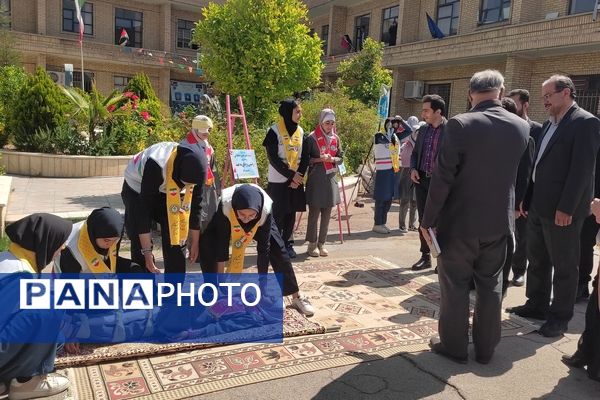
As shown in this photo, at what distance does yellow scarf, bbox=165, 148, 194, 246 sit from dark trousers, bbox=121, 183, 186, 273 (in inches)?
2.4

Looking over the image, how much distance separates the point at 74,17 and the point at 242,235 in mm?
27932

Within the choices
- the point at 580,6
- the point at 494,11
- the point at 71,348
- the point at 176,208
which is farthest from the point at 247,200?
the point at 494,11

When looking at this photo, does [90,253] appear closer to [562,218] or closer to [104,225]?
[104,225]

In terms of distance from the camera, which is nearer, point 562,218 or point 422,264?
point 562,218

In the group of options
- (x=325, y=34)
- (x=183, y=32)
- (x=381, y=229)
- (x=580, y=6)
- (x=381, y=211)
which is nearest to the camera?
(x=381, y=229)

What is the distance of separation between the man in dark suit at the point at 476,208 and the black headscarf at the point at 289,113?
258 cm

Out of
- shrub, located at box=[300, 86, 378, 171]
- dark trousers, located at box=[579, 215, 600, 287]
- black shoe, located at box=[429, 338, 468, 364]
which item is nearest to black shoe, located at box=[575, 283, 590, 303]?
dark trousers, located at box=[579, 215, 600, 287]

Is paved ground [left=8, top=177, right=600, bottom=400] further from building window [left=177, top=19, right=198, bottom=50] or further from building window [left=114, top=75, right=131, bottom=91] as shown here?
building window [left=177, top=19, right=198, bottom=50]

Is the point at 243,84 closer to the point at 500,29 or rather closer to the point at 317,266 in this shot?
the point at 317,266

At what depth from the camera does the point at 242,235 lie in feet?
12.4

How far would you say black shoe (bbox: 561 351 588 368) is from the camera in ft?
11.2

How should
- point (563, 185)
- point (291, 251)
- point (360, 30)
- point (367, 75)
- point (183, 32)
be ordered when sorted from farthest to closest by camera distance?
point (183, 32) → point (360, 30) → point (367, 75) → point (291, 251) → point (563, 185)

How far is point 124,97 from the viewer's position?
10594 mm

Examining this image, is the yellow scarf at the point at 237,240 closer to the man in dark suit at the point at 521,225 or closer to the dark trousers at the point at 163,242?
the dark trousers at the point at 163,242
